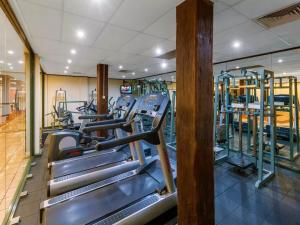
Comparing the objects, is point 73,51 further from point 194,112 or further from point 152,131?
point 194,112

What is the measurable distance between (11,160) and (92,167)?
1884 millimetres

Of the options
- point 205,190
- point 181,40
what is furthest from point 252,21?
point 205,190

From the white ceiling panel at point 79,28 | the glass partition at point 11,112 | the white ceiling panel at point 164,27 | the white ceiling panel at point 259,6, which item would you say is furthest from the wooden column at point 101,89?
the white ceiling panel at point 259,6

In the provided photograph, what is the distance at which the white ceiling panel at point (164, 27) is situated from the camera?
2.31m

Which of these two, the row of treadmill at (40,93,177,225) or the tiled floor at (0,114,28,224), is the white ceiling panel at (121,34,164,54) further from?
the tiled floor at (0,114,28,224)

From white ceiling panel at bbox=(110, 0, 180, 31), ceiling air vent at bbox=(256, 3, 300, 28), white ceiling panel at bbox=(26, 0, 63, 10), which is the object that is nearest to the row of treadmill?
white ceiling panel at bbox=(110, 0, 180, 31)

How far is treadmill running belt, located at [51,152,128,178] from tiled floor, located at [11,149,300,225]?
0.28 meters

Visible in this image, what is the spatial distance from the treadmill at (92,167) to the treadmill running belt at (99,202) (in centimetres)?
34

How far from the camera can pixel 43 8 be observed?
2127mm

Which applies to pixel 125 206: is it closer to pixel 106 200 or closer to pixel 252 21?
pixel 106 200

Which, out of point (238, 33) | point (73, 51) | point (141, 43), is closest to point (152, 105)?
point (141, 43)

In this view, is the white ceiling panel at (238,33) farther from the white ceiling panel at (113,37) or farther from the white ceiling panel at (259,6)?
the white ceiling panel at (113,37)

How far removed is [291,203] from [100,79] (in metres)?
5.34

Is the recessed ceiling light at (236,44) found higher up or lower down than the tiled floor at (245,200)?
higher up
